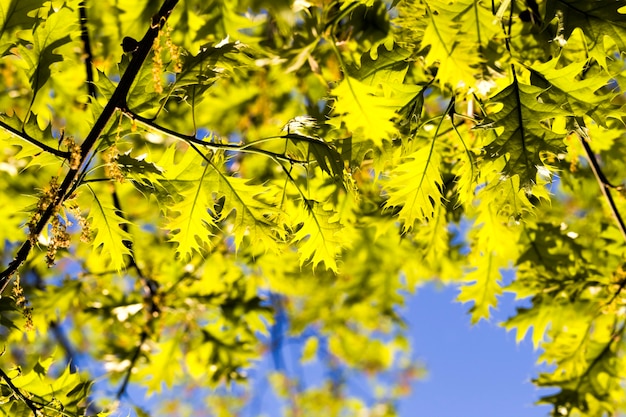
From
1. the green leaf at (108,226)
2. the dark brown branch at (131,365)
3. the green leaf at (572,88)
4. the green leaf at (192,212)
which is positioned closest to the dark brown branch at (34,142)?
the green leaf at (108,226)

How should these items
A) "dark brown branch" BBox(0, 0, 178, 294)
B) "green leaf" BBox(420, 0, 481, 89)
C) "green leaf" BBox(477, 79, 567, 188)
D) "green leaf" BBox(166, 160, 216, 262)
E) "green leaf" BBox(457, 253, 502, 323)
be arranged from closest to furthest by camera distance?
"green leaf" BBox(420, 0, 481, 89)
"green leaf" BBox(477, 79, 567, 188)
"dark brown branch" BBox(0, 0, 178, 294)
"green leaf" BBox(166, 160, 216, 262)
"green leaf" BBox(457, 253, 502, 323)

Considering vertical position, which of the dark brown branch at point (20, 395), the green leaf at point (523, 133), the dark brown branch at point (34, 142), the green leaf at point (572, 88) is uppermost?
the dark brown branch at point (34, 142)

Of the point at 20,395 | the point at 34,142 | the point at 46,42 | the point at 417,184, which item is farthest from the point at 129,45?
the point at 20,395

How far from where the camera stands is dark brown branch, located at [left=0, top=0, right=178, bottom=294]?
5.07 feet

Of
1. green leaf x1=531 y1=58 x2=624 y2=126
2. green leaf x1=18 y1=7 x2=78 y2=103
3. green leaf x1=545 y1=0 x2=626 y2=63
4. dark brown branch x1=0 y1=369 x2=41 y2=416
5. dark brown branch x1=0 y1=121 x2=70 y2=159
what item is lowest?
dark brown branch x1=0 y1=369 x2=41 y2=416

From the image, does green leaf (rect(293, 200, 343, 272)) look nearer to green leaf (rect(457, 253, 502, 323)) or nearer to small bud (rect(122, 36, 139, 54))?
small bud (rect(122, 36, 139, 54))

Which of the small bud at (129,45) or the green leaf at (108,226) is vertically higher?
the small bud at (129,45)

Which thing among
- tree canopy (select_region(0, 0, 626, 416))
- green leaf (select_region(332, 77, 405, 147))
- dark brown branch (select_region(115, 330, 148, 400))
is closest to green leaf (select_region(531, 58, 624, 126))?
tree canopy (select_region(0, 0, 626, 416))

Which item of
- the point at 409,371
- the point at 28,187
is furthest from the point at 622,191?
the point at 409,371

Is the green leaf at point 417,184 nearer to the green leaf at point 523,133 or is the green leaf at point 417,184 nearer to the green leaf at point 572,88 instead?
the green leaf at point 523,133

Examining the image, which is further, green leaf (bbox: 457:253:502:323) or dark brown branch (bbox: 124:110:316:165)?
green leaf (bbox: 457:253:502:323)

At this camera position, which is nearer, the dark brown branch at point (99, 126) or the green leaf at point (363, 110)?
the green leaf at point (363, 110)

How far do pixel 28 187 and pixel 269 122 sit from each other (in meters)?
1.56

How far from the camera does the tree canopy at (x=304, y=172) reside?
4.68 ft
